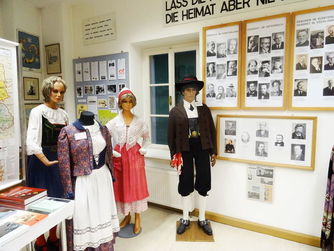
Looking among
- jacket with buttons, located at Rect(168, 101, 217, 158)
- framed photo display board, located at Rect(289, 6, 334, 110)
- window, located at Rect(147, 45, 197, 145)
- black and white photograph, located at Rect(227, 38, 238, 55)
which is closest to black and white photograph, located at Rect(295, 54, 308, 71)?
framed photo display board, located at Rect(289, 6, 334, 110)

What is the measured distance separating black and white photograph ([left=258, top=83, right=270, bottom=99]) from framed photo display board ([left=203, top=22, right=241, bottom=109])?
0.65 ft

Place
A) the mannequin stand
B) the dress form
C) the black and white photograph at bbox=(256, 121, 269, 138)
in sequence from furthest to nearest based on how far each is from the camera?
the mannequin stand, the black and white photograph at bbox=(256, 121, 269, 138), the dress form

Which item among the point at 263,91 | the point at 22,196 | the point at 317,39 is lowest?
the point at 22,196

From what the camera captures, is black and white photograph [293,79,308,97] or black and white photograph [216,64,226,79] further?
black and white photograph [216,64,226,79]

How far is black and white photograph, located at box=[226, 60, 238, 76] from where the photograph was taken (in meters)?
2.22

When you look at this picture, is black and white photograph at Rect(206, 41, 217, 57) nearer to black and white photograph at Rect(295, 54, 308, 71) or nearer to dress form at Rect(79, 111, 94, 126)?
black and white photograph at Rect(295, 54, 308, 71)

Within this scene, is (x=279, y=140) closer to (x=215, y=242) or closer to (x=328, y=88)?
(x=328, y=88)

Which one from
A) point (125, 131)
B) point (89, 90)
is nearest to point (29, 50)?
point (89, 90)

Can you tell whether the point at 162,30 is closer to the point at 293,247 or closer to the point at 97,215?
the point at 97,215

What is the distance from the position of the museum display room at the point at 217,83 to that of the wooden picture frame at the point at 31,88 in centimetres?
1

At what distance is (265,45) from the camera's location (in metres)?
2.07

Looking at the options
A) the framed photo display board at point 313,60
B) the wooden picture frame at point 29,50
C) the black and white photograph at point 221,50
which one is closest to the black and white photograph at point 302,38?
the framed photo display board at point 313,60

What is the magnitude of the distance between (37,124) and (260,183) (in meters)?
2.02

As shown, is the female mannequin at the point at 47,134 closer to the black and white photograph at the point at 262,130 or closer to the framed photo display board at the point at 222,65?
the framed photo display board at the point at 222,65
